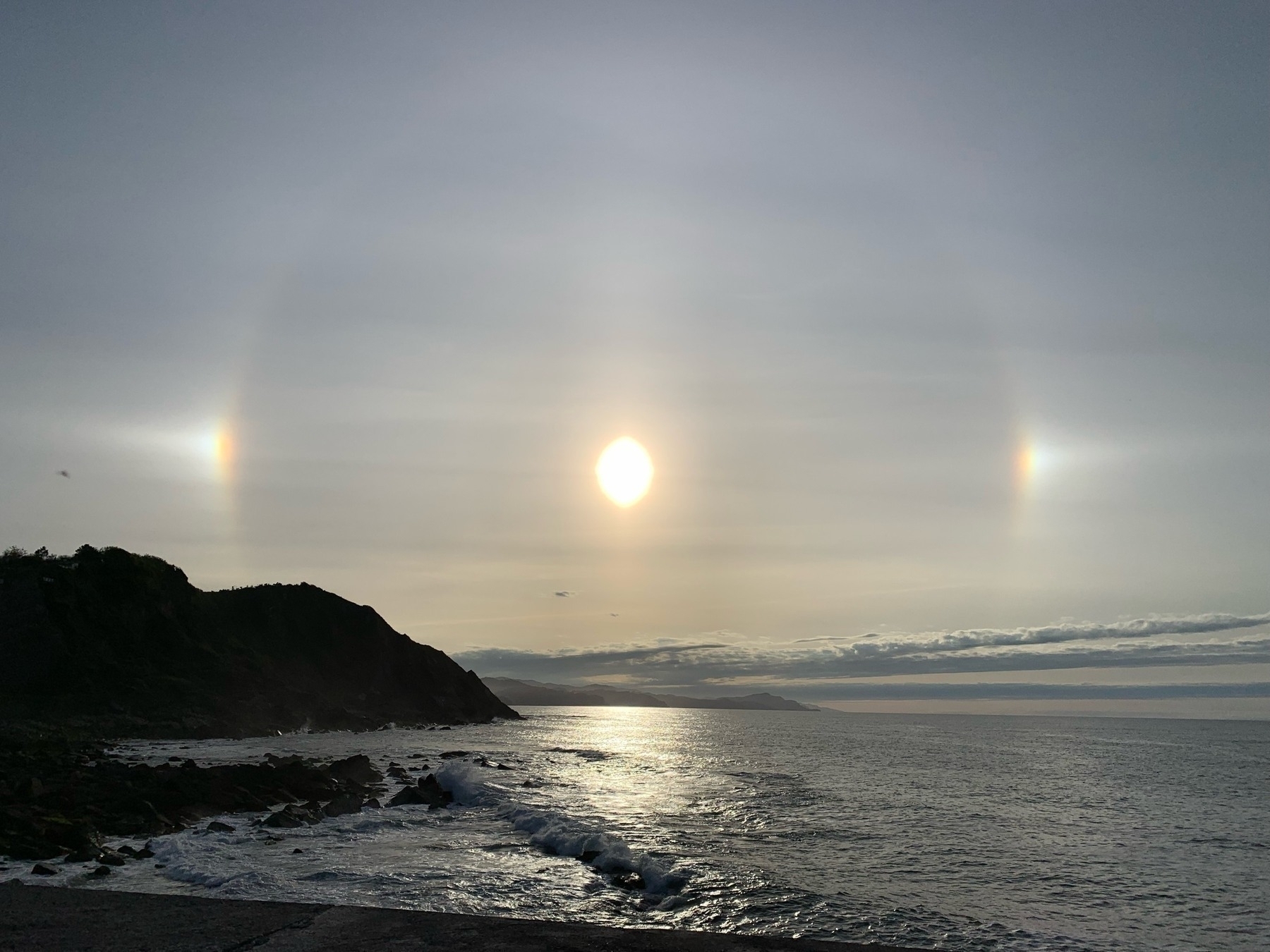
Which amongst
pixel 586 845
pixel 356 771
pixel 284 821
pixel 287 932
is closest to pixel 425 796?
pixel 356 771

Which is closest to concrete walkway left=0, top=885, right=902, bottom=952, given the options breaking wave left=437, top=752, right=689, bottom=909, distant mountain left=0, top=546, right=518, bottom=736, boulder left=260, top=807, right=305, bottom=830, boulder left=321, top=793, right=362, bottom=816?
breaking wave left=437, top=752, right=689, bottom=909

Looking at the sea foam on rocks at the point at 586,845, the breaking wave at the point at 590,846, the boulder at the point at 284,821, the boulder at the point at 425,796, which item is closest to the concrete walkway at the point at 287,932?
the breaking wave at the point at 590,846

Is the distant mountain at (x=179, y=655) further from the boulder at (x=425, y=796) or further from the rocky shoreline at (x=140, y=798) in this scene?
the boulder at (x=425, y=796)

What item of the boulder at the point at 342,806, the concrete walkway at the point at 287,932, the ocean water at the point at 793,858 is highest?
the concrete walkway at the point at 287,932

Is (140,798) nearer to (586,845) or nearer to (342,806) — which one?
(342,806)

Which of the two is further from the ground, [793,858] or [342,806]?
[342,806]

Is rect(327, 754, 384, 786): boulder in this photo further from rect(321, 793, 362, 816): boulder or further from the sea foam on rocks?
rect(321, 793, 362, 816): boulder

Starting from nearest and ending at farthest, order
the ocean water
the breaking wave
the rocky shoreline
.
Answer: the ocean water → the rocky shoreline → the breaking wave
